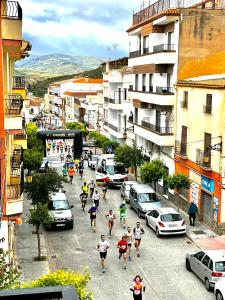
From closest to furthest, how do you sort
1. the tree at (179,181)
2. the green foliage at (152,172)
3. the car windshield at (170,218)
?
the car windshield at (170,218)
the tree at (179,181)
the green foliage at (152,172)

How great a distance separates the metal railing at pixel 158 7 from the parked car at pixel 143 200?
13.8 metres

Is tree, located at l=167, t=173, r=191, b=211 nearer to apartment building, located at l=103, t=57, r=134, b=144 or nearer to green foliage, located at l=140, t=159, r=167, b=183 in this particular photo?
green foliage, located at l=140, t=159, r=167, b=183

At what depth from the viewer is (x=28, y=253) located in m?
22.0

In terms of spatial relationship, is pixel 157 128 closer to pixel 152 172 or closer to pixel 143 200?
pixel 152 172

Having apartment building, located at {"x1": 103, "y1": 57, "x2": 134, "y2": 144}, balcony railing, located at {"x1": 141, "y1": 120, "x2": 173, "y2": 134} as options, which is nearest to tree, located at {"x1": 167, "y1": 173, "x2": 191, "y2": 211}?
balcony railing, located at {"x1": 141, "y1": 120, "x2": 173, "y2": 134}

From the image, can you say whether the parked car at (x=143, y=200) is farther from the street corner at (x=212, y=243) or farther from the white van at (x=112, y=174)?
the white van at (x=112, y=174)

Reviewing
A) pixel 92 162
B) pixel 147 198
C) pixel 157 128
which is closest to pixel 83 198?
pixel 147 198

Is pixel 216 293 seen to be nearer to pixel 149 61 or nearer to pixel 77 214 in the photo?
pixel 77 214

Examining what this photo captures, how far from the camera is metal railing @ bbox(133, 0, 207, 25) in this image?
3425cm

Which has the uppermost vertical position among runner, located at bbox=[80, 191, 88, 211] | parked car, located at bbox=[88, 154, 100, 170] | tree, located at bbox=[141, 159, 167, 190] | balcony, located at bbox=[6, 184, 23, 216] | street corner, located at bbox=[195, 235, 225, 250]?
balcony, located at bbox=[6, 184, 23, 216]

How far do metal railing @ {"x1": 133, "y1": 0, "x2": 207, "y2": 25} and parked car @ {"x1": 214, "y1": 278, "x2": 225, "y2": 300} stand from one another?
76.3 ft

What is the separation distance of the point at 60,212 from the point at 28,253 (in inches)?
185

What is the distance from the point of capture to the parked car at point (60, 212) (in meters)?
26.0

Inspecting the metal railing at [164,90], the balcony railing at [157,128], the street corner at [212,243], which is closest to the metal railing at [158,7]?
the metal railing at [164,90]
